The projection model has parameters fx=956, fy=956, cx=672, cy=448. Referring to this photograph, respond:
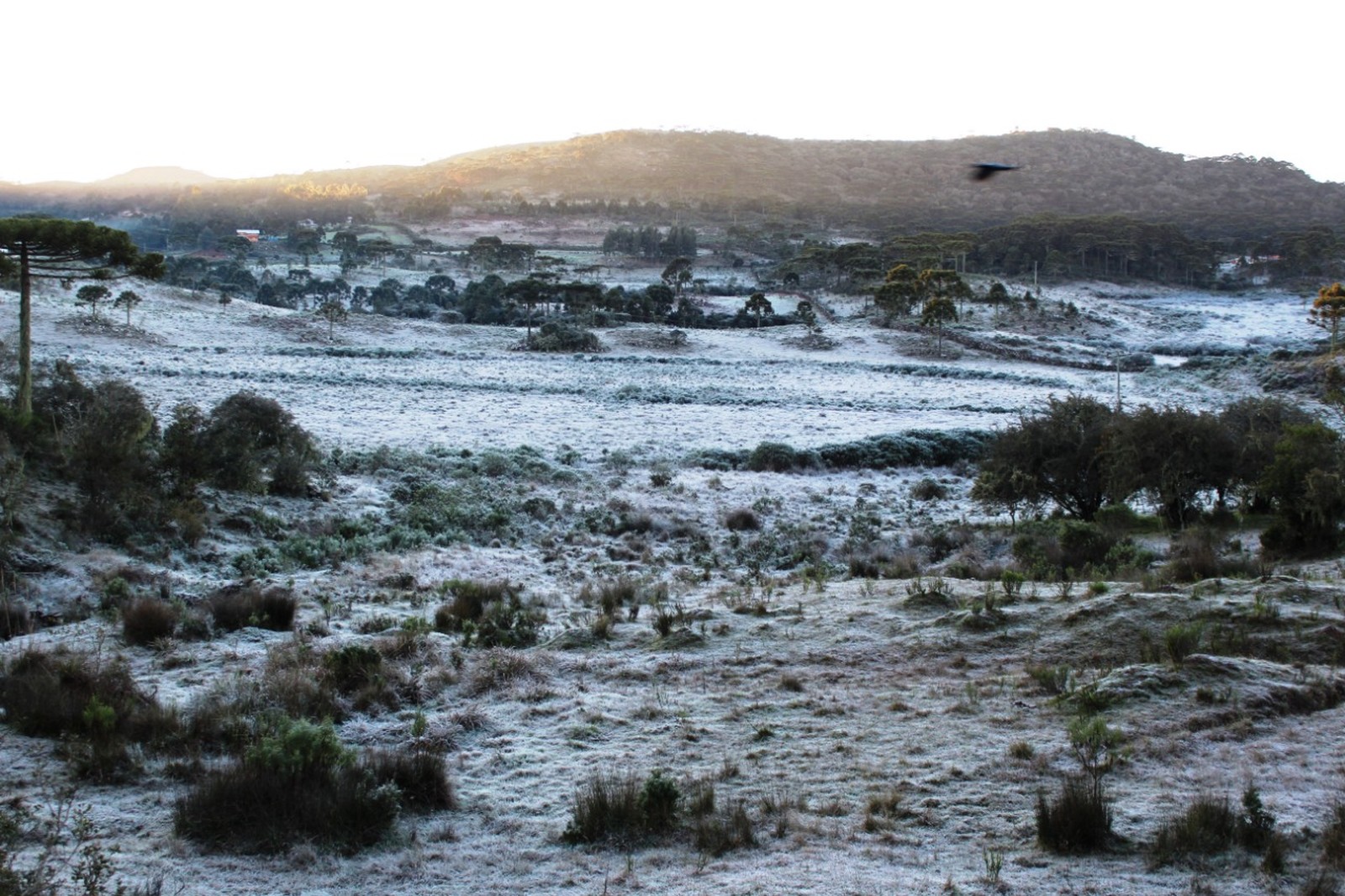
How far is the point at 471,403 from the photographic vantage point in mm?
33250

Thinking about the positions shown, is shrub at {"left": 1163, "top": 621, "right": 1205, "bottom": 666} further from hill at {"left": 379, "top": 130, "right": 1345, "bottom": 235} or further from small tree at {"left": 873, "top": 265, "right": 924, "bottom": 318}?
hill at {"left": 379, "top": 130, "right": 1345, "bottom": 235}

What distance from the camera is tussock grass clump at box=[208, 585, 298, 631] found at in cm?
988

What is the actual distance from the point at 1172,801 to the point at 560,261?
2959 inches

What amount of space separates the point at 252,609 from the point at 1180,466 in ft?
48.3

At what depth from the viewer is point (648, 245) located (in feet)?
294

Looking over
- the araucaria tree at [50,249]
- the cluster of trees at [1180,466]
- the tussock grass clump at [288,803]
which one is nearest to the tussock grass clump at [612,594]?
the tussock grass clump at [288,803]

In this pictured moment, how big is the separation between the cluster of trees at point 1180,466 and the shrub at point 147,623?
14.1 metres

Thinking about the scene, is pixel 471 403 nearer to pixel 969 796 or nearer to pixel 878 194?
pixel 969 796

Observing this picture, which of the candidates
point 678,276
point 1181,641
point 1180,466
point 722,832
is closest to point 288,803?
point 722,832

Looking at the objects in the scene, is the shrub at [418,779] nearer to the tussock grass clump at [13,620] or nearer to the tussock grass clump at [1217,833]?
the tussock grass clump at [1217,833]

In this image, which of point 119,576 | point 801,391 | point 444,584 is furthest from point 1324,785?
point 801,391

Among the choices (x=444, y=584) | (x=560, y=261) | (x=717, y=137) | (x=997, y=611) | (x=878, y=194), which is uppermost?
(x=717, y=137)

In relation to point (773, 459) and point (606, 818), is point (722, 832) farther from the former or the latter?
point (773, 459)

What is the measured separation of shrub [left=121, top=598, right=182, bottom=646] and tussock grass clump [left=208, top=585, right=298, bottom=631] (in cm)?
46
